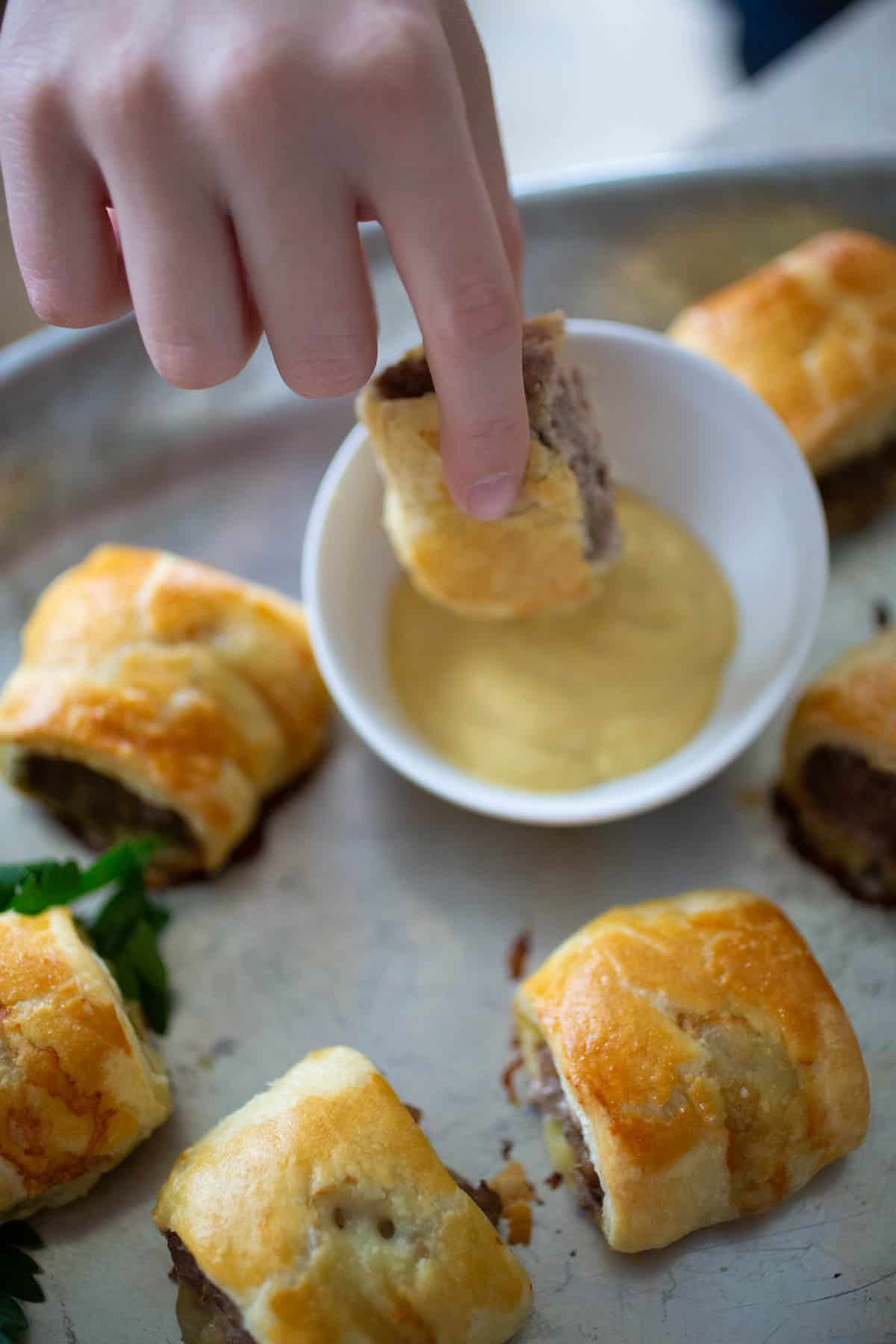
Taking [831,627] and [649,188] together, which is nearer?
[831,627]

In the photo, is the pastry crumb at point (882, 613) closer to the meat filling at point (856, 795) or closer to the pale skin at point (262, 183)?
the meat filling at point (856, 795)

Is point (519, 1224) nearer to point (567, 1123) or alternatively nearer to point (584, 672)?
point (567, 1123)

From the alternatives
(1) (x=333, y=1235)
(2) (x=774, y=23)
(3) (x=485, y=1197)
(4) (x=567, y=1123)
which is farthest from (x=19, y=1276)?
(2) (x=774, y=23)

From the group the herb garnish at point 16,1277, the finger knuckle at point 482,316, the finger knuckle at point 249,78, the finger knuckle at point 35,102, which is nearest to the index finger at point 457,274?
the finger knuckle at point 482,316

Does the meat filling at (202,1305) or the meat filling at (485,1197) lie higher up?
the meat filling at (202,1305)

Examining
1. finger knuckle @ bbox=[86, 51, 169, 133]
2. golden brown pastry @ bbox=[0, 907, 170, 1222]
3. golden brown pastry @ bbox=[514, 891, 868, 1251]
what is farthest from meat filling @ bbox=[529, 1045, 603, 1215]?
finger knuckle @ bbox=[86, 51, 169, 133]

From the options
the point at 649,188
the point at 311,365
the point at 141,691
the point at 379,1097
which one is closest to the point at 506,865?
the point at 379,1097

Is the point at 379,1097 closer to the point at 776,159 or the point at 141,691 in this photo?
the point at 141,691
